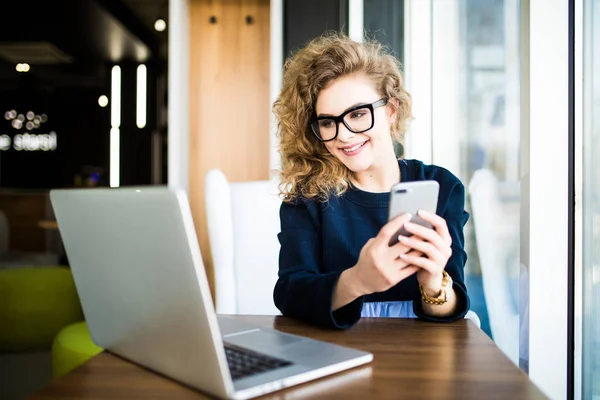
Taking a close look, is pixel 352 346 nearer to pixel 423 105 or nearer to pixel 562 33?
pixel 562 33

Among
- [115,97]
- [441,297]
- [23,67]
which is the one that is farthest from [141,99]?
[441,297]

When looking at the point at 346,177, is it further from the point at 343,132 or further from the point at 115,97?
the point at 115,97

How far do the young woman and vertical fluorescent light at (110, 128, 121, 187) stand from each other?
2.53 m

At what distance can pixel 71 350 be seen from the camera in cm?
204

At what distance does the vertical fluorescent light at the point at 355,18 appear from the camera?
2.80 metres

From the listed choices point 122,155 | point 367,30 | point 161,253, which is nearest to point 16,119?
point 122,155

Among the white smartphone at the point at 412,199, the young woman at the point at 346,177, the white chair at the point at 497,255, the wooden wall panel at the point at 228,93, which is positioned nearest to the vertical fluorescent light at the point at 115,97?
the wooden wall panel at the point at 228,93

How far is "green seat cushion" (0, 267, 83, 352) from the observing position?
2.79 metres

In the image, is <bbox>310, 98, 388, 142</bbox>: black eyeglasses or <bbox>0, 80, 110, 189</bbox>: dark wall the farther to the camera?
<bbox>0, 80, 110, 189</bbox>: dark wall

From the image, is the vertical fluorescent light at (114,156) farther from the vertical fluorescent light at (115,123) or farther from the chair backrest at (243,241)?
the chair backrest at (243,241)

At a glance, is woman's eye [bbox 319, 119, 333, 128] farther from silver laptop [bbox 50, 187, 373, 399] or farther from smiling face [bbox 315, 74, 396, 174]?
silver laptop [bbox 50, 187, 373, 399]

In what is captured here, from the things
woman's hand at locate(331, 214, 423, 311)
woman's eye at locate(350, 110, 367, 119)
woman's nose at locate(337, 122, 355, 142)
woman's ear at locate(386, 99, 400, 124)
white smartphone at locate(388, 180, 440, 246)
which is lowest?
woman's hand at locate(331, 214, 423, 311)

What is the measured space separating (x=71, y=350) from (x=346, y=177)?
1.24m

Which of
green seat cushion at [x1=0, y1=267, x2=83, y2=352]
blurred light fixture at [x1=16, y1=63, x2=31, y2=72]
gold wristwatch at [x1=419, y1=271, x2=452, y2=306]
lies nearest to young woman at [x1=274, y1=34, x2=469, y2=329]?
gold wristwatch at [x1=419, y1=271, x2=452, y2=306]
